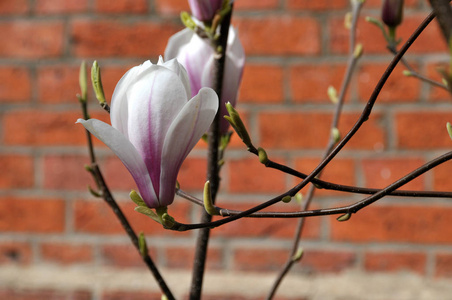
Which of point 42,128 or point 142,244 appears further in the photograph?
point 42,128

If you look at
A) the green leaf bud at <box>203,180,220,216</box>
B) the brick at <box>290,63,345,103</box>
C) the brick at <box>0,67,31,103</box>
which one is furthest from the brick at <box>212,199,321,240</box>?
the green leaf bud at <box>203,180,220,216</box>

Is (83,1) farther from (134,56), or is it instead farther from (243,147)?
(243,147)

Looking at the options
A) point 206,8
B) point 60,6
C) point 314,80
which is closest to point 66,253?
point 60,6

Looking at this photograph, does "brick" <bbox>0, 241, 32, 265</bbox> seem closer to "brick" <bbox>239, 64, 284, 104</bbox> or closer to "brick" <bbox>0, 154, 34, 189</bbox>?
"brick" <bbox>0, 154, 34, 189</bbox>

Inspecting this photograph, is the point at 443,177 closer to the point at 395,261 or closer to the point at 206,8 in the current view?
the point at 395,261

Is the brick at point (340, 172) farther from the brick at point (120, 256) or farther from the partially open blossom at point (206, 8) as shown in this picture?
the partially open blossom at point (206, 8)

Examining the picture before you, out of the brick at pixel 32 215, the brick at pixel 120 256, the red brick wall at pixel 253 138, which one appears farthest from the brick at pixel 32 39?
the brick at pixel 120 256
